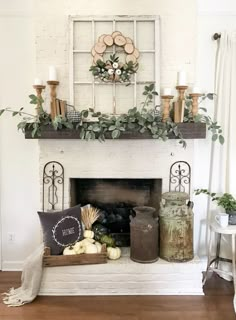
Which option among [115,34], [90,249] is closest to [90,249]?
[90,249]

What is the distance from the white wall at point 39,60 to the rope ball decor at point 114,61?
0.24 meters

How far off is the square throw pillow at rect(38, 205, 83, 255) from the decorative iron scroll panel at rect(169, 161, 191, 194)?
950 mm

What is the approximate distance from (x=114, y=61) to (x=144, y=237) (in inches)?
60.2

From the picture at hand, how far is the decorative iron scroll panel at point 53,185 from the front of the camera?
3137mm

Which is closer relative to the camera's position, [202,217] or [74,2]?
[74,2]

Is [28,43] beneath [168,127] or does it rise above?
above

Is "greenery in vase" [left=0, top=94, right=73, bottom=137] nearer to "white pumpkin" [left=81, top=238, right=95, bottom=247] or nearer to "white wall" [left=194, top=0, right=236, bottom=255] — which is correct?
"white pumpkin" [left=81, top=238, right=95, bottom=247]

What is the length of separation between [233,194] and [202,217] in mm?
375

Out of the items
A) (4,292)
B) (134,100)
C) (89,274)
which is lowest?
(4,292)

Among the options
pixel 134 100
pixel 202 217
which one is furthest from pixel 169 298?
pixel 134 100

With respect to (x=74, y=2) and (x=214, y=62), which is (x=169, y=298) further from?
(x=74, y=2)

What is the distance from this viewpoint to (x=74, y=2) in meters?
2.98

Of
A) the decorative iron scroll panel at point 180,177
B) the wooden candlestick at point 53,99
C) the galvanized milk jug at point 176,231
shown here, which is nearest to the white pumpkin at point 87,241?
the galvanized milk jug at point 176,231

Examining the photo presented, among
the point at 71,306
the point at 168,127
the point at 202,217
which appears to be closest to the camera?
the point at 71,306
